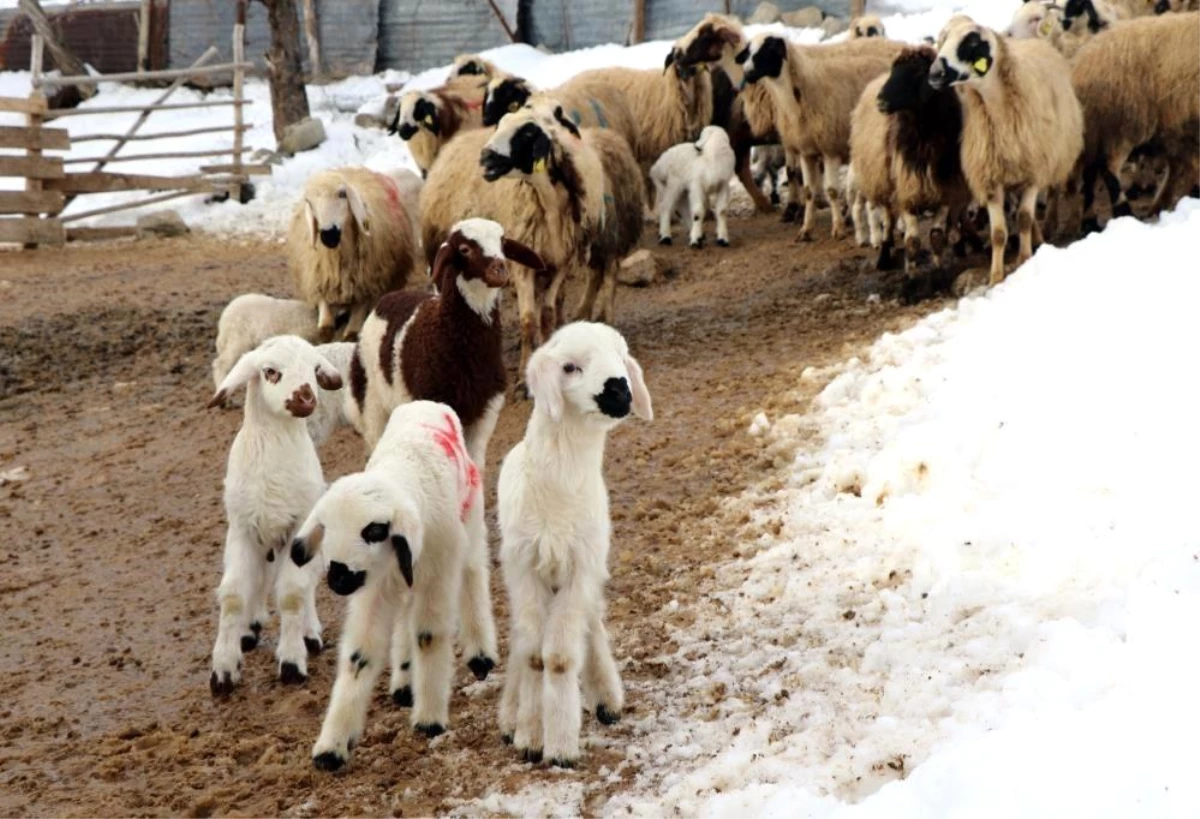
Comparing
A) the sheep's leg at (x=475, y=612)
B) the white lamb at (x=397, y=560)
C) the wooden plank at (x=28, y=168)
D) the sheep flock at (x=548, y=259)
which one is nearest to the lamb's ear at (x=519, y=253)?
the sheep flock at (x=548, y=259)

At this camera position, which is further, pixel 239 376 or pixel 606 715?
pixel 239 376

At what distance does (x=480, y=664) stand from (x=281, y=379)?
1.41m

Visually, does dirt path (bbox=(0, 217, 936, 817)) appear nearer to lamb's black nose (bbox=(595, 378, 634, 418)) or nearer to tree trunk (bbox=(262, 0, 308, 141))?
lamb's black nose (bbox=(595, 378, 634, 418))

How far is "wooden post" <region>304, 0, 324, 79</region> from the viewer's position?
26.5 m

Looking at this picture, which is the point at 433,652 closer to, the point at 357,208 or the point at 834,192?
the point at 357,208

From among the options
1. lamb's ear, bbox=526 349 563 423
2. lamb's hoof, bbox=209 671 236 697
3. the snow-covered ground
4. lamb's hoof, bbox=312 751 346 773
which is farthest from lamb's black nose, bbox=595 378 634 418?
the snow-covered ground

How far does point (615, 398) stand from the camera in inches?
170

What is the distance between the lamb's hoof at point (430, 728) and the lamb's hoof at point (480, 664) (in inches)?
17.7

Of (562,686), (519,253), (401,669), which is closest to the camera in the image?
(562,686)

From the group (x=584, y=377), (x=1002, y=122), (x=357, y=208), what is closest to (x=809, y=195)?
(x=1002, y=122)

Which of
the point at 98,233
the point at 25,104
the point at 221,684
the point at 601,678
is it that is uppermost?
the point at 25,104

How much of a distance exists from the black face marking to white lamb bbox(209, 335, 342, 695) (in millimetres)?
7251

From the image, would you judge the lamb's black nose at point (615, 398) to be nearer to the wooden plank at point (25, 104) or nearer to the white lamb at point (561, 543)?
the white lamb at point (561, 543)

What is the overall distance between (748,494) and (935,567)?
174 cm
